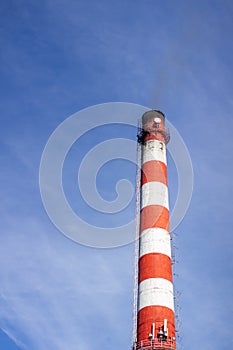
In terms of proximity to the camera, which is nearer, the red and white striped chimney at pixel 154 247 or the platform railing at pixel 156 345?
the platform railing at pixel 156 345

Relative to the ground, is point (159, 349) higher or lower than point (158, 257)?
lower

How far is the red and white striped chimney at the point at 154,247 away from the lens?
22.8 m

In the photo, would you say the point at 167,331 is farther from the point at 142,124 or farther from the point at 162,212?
the point at 142,124

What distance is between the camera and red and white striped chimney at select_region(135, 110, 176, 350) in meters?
22.8

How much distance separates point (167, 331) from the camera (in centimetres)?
2248

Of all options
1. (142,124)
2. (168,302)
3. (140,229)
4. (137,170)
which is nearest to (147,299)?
(168,302)

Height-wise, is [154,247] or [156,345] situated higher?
[154,247]

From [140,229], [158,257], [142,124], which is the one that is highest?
[142,124]

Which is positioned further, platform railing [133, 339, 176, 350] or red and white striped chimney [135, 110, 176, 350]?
red and white striped chimney [135, 110, 176, 350]

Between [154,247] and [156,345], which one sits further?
[154,247]

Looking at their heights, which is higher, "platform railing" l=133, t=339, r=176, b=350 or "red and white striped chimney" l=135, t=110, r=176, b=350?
"red and white striped chimney" l=135, t=110, r=176, b=350

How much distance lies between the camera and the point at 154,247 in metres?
25.7

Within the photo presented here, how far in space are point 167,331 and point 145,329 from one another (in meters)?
1.23

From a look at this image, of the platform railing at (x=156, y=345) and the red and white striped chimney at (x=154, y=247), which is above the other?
the red and white striped chimney at (x=154, y=247)
